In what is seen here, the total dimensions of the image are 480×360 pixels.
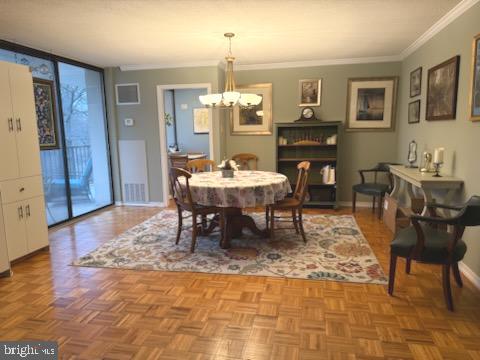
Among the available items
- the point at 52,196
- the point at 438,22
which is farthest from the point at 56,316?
the point at 438,22

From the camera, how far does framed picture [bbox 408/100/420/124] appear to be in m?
4.17

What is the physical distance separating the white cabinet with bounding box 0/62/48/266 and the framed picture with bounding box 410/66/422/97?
4.47 metres

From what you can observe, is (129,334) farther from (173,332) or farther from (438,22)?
(438,22)

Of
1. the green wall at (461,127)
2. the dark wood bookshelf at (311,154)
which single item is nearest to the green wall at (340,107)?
the dark wood bookshelf at (311,154)

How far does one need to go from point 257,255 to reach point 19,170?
2508 mm

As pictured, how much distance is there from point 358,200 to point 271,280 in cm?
320

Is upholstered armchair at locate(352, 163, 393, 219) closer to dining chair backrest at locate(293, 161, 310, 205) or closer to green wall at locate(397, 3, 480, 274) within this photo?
green wall at locate(397, 3, 480, 274)

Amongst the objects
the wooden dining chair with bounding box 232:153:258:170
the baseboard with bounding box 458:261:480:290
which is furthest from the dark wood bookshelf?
the baseboard with bounding box 458:261:480:290

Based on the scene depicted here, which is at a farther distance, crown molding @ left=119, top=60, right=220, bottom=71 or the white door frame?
the white door frame

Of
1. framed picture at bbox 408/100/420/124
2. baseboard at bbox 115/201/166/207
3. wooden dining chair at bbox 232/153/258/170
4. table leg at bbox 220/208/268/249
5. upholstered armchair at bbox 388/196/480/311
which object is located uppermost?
framed picture at bbox 408/100/420/124

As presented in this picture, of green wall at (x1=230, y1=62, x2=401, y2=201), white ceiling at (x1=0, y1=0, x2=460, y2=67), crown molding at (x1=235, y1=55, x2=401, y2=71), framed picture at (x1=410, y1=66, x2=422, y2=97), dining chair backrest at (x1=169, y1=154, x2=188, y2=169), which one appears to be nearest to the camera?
white ceiling at (x1=0, y1=0, x2=460, y2=67)

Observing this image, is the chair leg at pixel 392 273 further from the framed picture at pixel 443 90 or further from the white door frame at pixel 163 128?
the white door frame at pixel 163 128

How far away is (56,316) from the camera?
2.29 meters

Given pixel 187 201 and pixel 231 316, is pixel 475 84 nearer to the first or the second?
pixel 231 316
